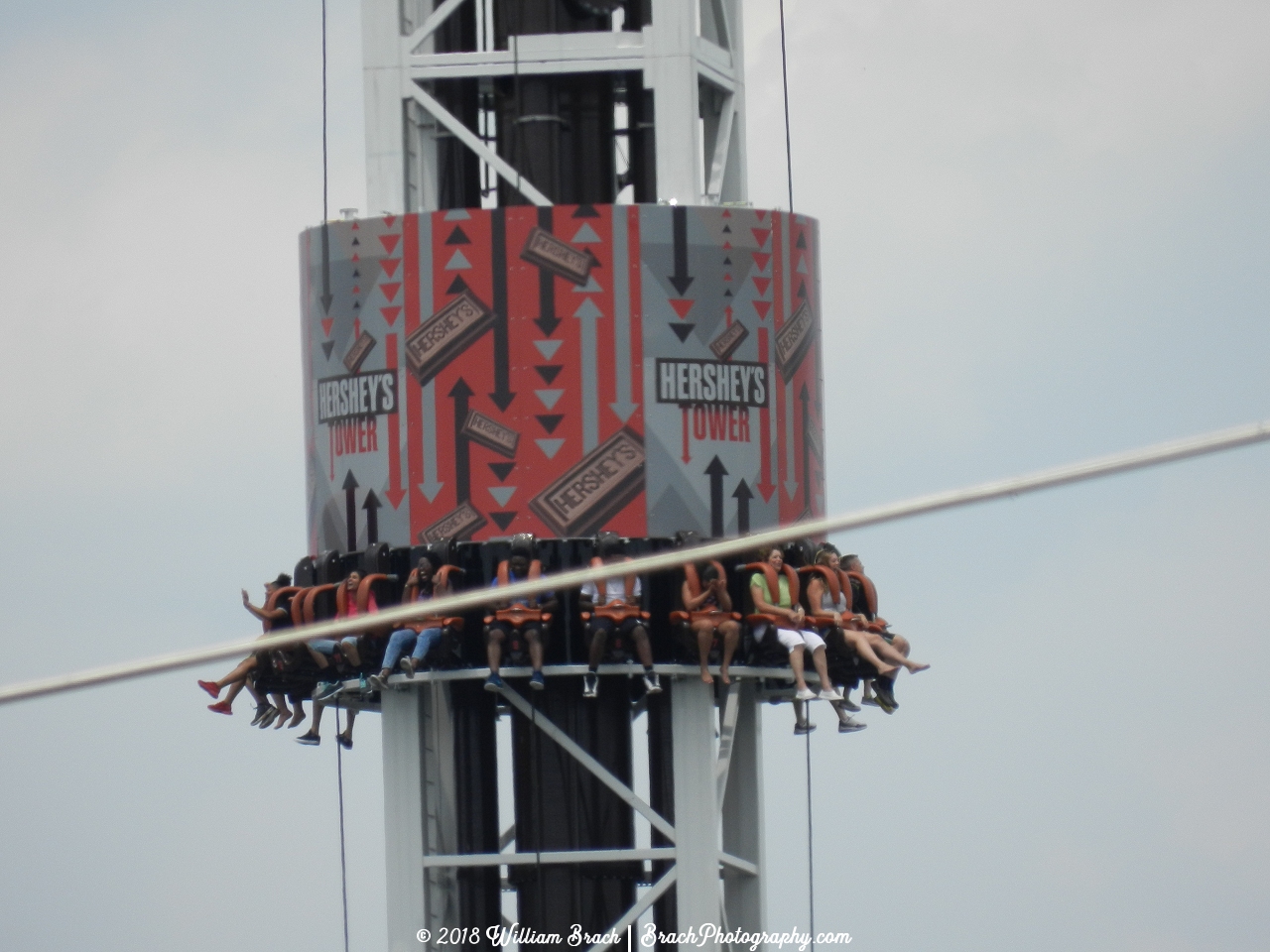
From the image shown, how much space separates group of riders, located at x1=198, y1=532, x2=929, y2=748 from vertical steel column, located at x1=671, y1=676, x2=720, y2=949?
2.24ft

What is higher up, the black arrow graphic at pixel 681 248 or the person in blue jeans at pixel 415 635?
the black arrow graphic at pixel 681 248

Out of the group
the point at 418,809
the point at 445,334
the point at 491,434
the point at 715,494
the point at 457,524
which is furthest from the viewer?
the point at 418,809

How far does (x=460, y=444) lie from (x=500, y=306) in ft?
7.71

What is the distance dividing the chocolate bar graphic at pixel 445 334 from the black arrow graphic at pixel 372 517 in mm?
2135

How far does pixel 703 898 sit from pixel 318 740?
7225 millimetres

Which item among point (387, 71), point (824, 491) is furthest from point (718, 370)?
point (387, 71)

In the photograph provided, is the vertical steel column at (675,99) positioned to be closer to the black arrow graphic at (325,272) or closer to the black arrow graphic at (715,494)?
the black arrow graphic at (715,494)

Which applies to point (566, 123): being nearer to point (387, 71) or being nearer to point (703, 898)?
point (387, 71)

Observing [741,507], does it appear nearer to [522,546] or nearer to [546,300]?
[522,546]

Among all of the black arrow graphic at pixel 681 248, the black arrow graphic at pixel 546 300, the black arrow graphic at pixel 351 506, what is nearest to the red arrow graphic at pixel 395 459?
the black arrow graphic at pixel 351 506

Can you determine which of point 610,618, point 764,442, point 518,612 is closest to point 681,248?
point 764,442

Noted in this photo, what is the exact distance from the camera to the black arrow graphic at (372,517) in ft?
199

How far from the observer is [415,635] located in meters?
59.7

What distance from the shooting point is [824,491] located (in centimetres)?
6266
